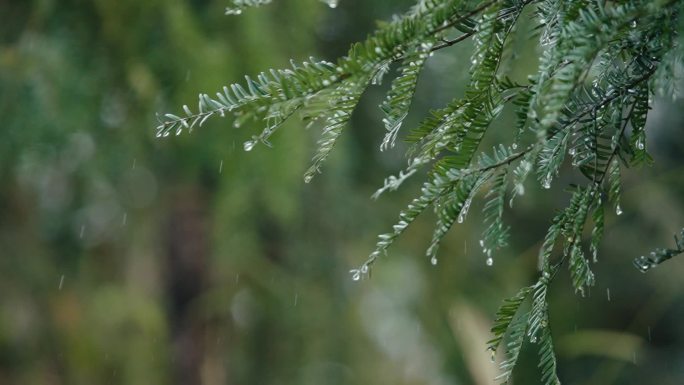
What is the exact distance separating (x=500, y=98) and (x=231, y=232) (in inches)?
102

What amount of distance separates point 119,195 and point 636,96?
12.0 feet

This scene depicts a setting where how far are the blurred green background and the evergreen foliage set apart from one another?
5.49 ft

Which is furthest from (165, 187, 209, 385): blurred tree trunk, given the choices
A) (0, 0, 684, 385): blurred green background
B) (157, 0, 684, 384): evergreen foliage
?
(157, 0, 684, 384): evergreen foliage

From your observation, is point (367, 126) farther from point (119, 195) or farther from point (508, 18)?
point (508, 18)

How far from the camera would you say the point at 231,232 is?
11.2ft

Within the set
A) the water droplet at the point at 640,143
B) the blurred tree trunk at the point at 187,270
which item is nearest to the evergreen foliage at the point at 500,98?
the water droplet at the point at 640,143

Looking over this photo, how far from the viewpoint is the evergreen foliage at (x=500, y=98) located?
80 centimetres

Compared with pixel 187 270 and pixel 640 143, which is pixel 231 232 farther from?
pixel 640 143

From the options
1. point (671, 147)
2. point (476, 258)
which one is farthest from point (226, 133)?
point (671, 147)

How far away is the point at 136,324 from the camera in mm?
3891

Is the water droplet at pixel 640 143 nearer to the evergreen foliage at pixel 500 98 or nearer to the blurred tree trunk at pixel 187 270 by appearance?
the evergreen foliage at pixel 500 98

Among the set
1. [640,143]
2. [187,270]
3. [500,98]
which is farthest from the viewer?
[187,270]

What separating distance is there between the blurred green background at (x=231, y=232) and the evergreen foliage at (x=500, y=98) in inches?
65.9

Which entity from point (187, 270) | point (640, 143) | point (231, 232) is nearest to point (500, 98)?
point (640, 143)
